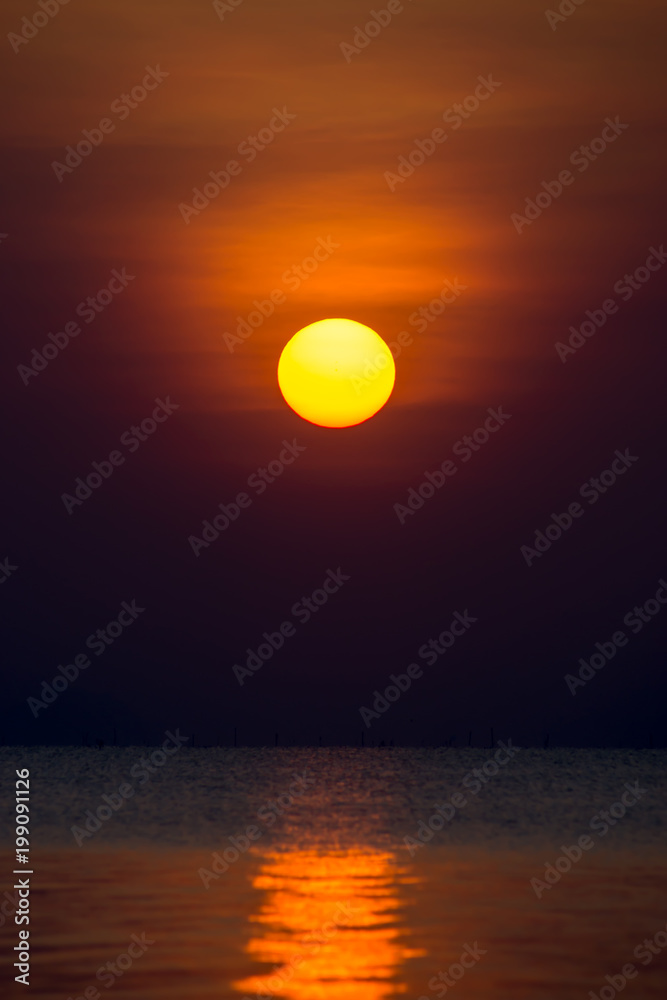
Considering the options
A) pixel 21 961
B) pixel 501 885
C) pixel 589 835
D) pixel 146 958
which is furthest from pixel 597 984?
pixel 589 835

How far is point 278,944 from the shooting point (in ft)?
66.4

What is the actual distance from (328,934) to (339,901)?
366cm

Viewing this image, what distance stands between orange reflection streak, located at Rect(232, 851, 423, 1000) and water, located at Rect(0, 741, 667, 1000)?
1.9 inches

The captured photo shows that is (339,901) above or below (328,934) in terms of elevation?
above

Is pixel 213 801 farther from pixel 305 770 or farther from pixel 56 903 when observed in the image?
pixel 305 770

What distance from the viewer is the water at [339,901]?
18.1 metres

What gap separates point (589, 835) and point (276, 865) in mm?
13331

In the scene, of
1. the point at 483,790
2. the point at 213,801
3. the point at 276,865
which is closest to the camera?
the point at 276,865

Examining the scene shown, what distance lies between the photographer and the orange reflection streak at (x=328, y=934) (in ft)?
57.8

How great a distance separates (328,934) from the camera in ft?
68.0

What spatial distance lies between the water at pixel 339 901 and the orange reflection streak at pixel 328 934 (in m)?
0.05

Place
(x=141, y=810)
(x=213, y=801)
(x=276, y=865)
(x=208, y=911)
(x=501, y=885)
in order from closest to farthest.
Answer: (x=208, y=911), (x=501, y=885), (x=276, y=865), (x=141, y=810), (x=213, y=801)

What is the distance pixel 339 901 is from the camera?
24328 mm

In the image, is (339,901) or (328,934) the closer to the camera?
(328,934)
